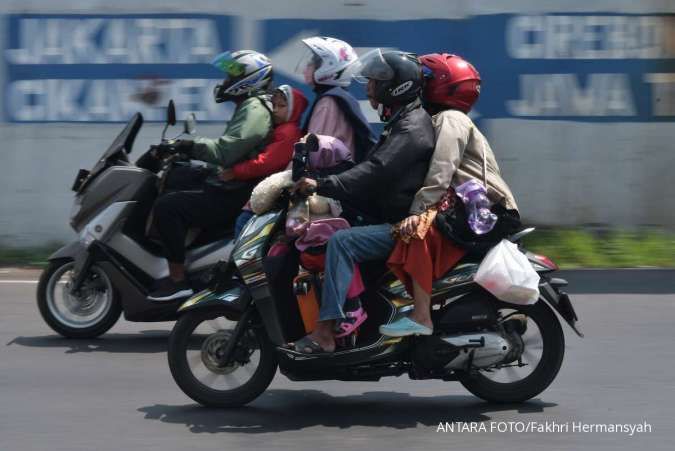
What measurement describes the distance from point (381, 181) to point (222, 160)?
198 centimetres

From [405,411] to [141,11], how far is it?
5.64 meters

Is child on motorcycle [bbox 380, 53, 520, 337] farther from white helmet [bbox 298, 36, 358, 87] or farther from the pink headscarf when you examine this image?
white helmet [bbox 298, 36, 358, 87]

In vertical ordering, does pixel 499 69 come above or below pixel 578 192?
above

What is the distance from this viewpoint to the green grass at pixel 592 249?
9.49 m

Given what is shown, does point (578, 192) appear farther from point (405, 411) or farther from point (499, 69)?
point (405, 411)

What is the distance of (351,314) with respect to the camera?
18.2ft

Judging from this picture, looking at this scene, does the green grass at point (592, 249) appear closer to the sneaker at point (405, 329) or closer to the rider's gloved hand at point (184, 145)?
the rider's gloved hand at point (184, 145)

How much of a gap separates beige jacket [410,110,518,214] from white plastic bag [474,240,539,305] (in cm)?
26

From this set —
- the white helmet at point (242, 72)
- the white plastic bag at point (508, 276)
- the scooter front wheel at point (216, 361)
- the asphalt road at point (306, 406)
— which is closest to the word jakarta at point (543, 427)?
the asphalt road at point (306, 406)

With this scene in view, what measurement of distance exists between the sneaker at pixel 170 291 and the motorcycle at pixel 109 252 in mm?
55

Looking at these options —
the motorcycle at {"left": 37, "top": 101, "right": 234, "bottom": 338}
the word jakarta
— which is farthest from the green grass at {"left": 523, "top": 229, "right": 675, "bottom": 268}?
the word jakarta

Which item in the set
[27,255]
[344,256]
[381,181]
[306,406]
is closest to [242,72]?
[381,181]

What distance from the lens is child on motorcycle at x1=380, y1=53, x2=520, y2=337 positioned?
217 inches

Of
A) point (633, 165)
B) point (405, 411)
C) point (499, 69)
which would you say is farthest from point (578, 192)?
point (405, 411)
